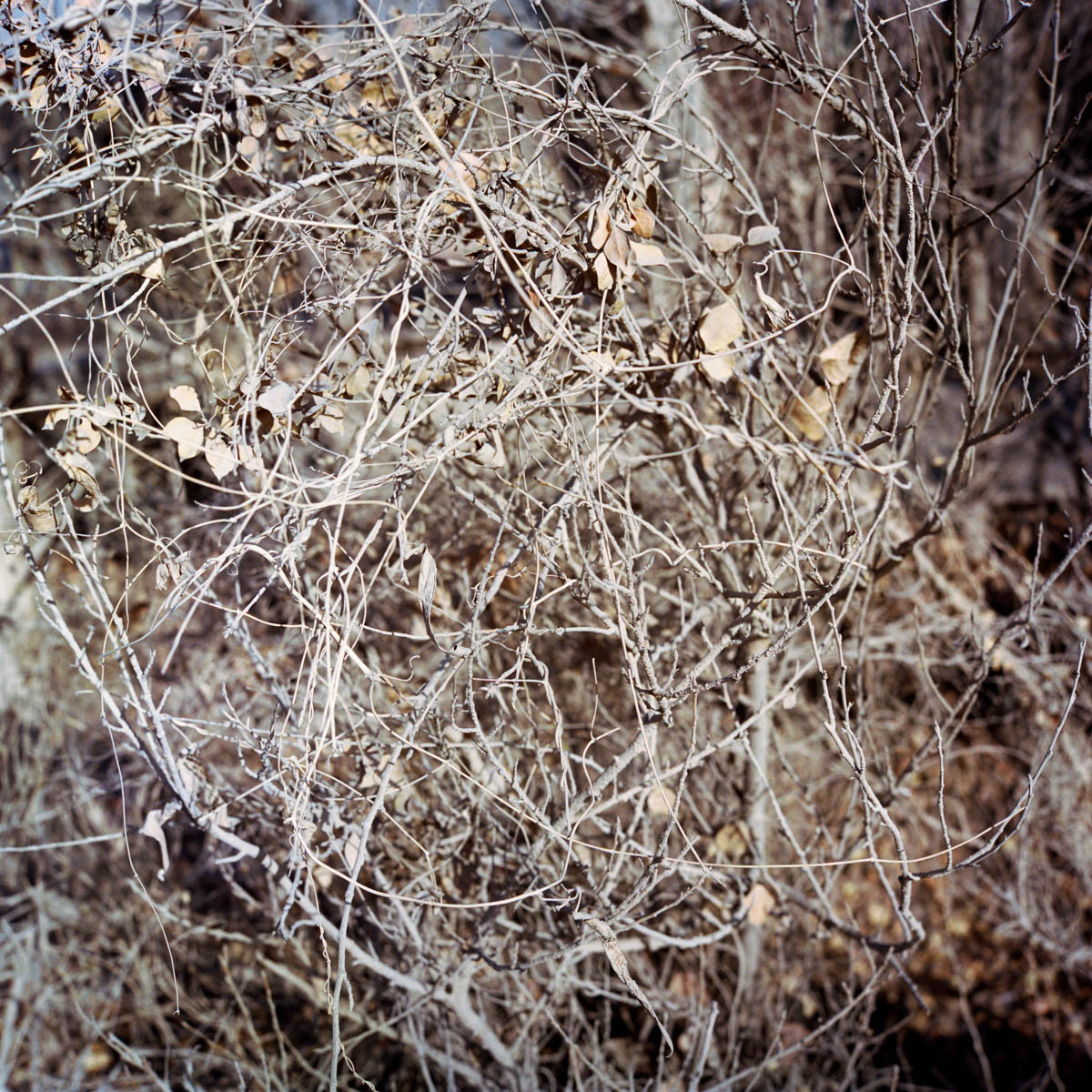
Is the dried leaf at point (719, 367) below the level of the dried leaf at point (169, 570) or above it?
above

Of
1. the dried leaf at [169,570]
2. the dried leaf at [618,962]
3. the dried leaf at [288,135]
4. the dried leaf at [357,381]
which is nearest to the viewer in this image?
the dried leaf at [618,962]

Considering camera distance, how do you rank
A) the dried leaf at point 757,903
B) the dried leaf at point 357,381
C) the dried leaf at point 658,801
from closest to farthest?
the dried leaf at point 357,381 → the dried leaf at point 658,801 → the dried leaf at point 757,903

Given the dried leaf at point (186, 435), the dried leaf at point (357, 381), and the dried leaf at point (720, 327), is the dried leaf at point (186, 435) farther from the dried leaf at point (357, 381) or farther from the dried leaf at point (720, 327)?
the dried leaf at point (720, 327)

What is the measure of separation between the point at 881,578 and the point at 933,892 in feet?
9.24

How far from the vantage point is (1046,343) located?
6.18 metres

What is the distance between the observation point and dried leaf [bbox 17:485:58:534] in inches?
66.6

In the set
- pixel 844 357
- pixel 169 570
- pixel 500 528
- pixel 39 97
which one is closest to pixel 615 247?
pixel 844 357

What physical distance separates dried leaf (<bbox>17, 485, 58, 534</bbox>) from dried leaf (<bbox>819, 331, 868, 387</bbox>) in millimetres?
1569

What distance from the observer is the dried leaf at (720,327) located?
1.69 meters

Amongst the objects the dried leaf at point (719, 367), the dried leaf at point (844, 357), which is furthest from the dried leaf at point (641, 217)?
the dried leaf at point (844, 357)

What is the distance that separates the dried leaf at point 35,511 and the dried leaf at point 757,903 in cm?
191

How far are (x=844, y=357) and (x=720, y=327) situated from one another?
0.32 m

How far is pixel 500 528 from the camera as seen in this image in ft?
6.46

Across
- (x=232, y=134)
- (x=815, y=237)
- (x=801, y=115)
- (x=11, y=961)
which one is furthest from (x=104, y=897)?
(x=801, y=115)
